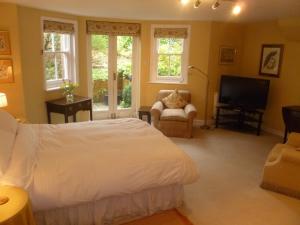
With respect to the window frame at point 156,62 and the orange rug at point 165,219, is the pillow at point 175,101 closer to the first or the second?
the window frame at point 156,62

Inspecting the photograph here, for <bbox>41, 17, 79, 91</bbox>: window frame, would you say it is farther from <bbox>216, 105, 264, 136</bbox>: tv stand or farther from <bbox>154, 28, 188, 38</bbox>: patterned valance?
<bbox>216, 105, 264, 136</bbox>: tv stand

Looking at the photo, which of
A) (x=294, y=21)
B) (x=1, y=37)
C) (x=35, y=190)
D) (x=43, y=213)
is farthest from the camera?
(x=294, y=21)

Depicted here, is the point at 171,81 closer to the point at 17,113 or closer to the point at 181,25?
the point at 181,25

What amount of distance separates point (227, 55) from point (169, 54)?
4.26 ft

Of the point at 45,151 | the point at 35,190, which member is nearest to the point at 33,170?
the point at 35,190

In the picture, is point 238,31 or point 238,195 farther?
point 238,31

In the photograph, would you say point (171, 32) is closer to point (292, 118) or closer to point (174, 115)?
point (174, 115)

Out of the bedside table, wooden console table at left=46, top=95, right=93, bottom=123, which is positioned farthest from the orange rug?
wooden console table at left=46, top=95, right=93, bottom=123

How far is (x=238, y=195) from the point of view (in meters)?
3.05

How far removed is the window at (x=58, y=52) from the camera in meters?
4.67

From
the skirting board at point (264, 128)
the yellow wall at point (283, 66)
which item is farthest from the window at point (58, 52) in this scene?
the yellow wall at point (283, 66)

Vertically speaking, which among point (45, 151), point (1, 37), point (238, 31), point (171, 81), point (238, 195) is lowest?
point (238, 195)

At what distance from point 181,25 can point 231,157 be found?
9.98ft

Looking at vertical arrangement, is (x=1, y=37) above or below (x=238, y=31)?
below
